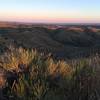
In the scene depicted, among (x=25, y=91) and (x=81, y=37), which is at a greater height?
(x=25, y=91)

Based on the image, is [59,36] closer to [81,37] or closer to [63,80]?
[81,37]

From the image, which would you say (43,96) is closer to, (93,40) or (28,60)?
(28,60)

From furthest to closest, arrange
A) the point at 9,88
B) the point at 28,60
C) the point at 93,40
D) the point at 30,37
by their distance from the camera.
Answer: the point at 93,40 → the point at 30,37 → the point at 28,60 → the point at 9,88

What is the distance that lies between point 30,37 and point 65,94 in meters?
52.7

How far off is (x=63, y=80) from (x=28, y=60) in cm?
142

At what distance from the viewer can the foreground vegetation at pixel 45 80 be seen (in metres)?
7.43

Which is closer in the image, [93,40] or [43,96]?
[43,96]

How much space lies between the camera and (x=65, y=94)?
25.3 feet

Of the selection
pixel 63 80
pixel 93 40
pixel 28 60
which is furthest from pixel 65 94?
pixel 93 40

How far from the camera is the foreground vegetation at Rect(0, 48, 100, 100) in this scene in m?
7.43

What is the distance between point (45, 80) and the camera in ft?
26.8

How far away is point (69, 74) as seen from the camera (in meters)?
8.33

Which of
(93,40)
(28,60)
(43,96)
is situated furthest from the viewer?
(93,40)

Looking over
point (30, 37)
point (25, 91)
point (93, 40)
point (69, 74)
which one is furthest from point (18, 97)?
point (93, 40)
